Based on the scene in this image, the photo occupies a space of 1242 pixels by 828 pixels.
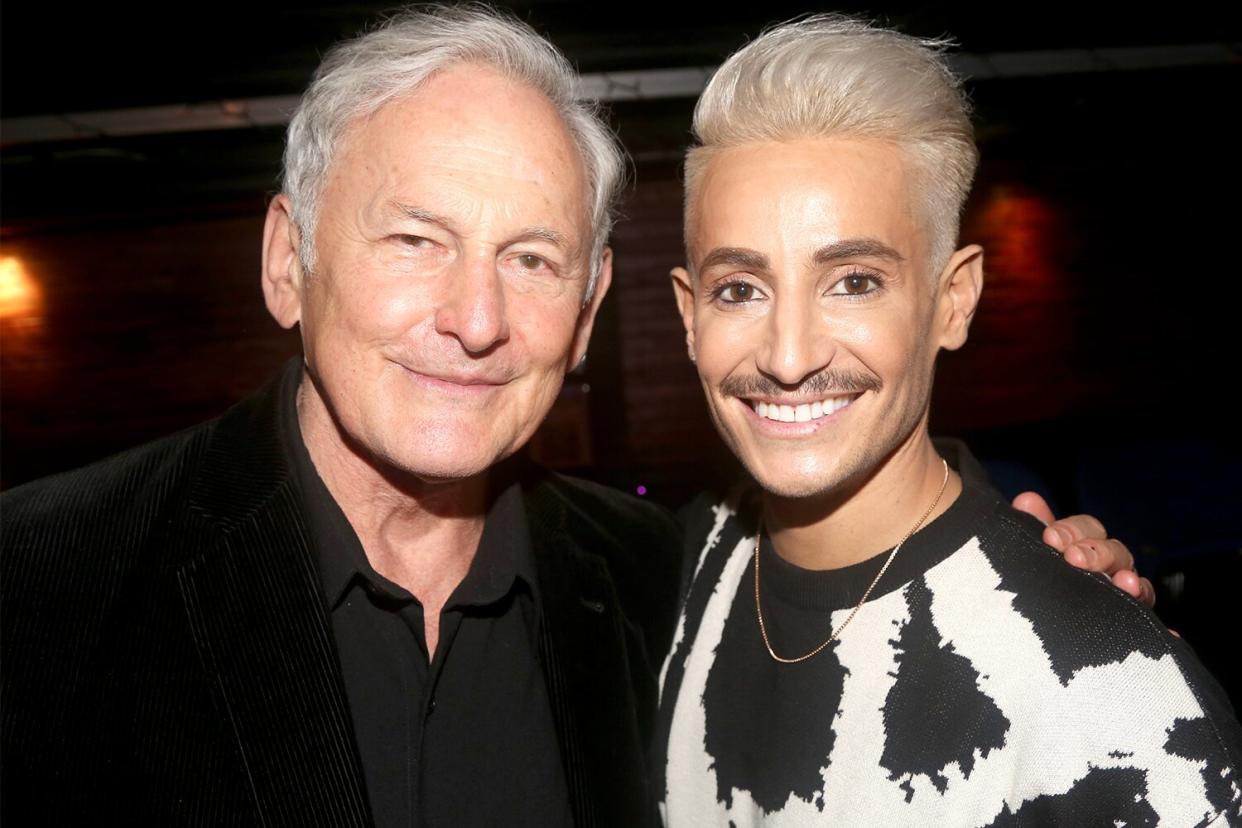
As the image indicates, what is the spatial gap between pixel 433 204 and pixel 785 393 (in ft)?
2.28

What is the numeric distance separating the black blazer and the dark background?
130 inches

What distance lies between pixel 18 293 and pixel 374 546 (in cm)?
546

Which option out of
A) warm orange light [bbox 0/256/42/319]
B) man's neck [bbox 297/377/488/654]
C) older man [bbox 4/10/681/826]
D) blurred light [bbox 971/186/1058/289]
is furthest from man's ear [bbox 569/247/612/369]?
warm orange light [bbox 0/256/42/319]

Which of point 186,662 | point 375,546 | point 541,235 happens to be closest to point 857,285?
point 541,235

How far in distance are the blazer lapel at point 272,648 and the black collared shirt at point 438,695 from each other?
6 cm

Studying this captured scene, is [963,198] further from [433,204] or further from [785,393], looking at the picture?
[433,204]

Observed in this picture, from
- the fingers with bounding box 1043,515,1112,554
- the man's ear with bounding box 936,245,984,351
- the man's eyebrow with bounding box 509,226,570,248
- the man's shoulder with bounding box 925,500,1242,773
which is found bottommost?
the fingers with bounding box 1043,515,1112,554

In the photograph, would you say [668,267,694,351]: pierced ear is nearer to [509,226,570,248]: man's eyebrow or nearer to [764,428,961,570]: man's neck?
[509,226,570,248]: man's eyebrow

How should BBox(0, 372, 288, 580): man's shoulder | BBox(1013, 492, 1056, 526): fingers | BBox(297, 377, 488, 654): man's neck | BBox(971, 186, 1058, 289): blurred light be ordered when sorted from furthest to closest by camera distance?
BBox(971, 186, 1058, 289): blurred light
BBox(1013, 492, 1056, 526): fingers
BBox(297, 377, 488, 654): man's neck
BBox(0, 372, 288, 580): man's shoulder

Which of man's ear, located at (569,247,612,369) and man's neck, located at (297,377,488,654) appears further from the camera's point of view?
man's ear, located at (569,247,612,369)

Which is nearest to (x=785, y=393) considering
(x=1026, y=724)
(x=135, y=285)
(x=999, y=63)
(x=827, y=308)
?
(x=827, y=308)

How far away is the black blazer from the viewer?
46.9 inches

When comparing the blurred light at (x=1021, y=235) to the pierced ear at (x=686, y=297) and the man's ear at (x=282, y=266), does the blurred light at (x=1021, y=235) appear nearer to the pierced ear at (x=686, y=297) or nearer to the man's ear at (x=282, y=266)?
the pierced ear at (x=686, y=297)

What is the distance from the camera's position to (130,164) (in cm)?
512
